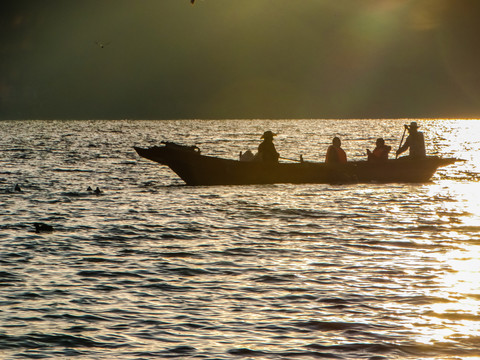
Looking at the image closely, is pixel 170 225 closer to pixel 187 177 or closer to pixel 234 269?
pixel 234 269

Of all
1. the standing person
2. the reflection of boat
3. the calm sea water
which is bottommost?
the calm sea water

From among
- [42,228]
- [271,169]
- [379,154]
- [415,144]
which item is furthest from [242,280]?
[415,144]

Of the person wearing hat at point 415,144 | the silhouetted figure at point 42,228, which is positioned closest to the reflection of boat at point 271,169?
the person wearing hat at point 415,144

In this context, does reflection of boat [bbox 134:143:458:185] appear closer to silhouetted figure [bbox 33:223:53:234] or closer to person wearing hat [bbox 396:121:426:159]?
person wearing hat [bbox 396:121:426:159]


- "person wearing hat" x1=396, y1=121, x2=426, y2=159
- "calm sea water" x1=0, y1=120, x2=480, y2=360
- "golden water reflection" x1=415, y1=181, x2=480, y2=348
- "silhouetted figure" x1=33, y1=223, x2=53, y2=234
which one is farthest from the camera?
"person wearing hat" x1=396, y1=121, x2=426, y2=159

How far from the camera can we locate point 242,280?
1435cm

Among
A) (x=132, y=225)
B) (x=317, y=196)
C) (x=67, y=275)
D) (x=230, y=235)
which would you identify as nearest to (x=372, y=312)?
(x=67, y=275)

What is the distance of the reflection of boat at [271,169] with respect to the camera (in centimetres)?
3170

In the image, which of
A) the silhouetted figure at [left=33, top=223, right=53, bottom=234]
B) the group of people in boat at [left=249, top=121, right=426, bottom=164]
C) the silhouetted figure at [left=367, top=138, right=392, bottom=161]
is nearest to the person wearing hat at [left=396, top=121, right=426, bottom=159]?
the group of people in boat at [left=249, top=121, right=426, bottom=164]

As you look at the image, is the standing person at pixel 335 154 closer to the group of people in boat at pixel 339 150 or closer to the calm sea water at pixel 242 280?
the group of people in boat at pixel 339 150

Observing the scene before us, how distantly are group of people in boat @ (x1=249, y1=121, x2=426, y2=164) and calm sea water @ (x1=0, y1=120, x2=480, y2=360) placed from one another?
3.62m

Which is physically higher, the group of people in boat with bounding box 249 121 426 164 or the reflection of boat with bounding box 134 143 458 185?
the group of people in boat with bounding box 249 121 426 164

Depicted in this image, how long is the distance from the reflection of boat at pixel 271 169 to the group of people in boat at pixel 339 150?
1.03 ft

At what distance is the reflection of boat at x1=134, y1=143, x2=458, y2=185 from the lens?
104 feet
